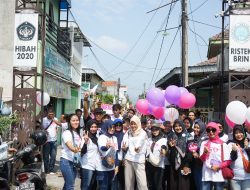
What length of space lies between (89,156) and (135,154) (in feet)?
2.64

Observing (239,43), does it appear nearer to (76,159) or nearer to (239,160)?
(239,160)

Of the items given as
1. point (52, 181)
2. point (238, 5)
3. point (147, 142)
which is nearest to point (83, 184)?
point (147, 142)

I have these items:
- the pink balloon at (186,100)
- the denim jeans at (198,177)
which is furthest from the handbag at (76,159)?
the pink balloon at (186,100)

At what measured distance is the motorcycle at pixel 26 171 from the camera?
4.72m

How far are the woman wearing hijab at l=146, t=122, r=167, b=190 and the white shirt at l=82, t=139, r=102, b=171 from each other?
0.95 m

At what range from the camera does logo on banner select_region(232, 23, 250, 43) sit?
864cm

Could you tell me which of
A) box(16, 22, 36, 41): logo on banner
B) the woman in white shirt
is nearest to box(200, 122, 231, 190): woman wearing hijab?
the woman in white shirt

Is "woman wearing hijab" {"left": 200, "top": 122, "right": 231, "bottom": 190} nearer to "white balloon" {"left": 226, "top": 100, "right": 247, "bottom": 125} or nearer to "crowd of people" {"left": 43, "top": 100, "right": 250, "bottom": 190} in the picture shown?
"crowd of people" {"left": 43, "top": 100, "right": 250, "bottom": 190}

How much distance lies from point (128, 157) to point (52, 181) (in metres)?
3.25

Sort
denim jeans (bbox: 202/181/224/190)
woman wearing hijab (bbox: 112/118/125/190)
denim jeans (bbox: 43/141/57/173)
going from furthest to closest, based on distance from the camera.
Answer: denim jeans (bbox: 43/141/57/173), woman wearing hijab (bbox: 112/118/125/190), denim jeans (bbox: 202/181/224/190)

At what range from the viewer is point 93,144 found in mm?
6633

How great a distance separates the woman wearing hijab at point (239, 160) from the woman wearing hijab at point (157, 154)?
4.37 ft

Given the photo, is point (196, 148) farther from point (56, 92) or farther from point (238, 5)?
point (56, 92)

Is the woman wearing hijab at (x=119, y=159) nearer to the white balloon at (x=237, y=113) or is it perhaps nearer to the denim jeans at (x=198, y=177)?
the denim jeans at (x=198, y=177)
